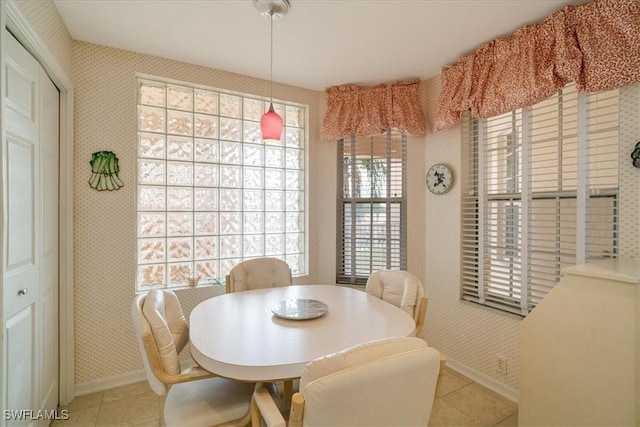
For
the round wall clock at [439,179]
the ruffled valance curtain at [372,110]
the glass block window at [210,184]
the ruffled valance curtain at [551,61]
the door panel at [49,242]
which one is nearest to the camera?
the ruffled valance curtain at [551,61]

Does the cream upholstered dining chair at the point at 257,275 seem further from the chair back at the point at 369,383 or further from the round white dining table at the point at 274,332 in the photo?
the chair back at the point at 369,383

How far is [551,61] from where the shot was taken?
194 cm

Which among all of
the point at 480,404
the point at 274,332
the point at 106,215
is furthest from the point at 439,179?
the point at 106,215

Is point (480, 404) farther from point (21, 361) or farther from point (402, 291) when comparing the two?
point (21, 361)

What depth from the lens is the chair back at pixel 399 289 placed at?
194 centimetres

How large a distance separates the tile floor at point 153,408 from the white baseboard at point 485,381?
4cm

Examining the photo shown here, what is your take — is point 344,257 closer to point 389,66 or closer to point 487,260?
point 487,260

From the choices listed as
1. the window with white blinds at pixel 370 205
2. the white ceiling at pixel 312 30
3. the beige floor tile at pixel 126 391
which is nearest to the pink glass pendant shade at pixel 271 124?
the white ceiling at pixel 312 30

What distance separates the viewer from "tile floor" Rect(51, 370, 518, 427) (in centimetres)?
201

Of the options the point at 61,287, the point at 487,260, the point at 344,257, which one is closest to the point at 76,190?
the point at 61,287

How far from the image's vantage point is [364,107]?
3.04 metres

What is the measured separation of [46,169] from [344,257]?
2.55 m

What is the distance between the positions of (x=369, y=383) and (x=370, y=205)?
243cm

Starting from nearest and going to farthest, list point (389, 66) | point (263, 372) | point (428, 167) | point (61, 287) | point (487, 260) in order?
point (263, 372)
point (61, 287)
point (487, 260)
point (389, 66)
point (428, 167)
